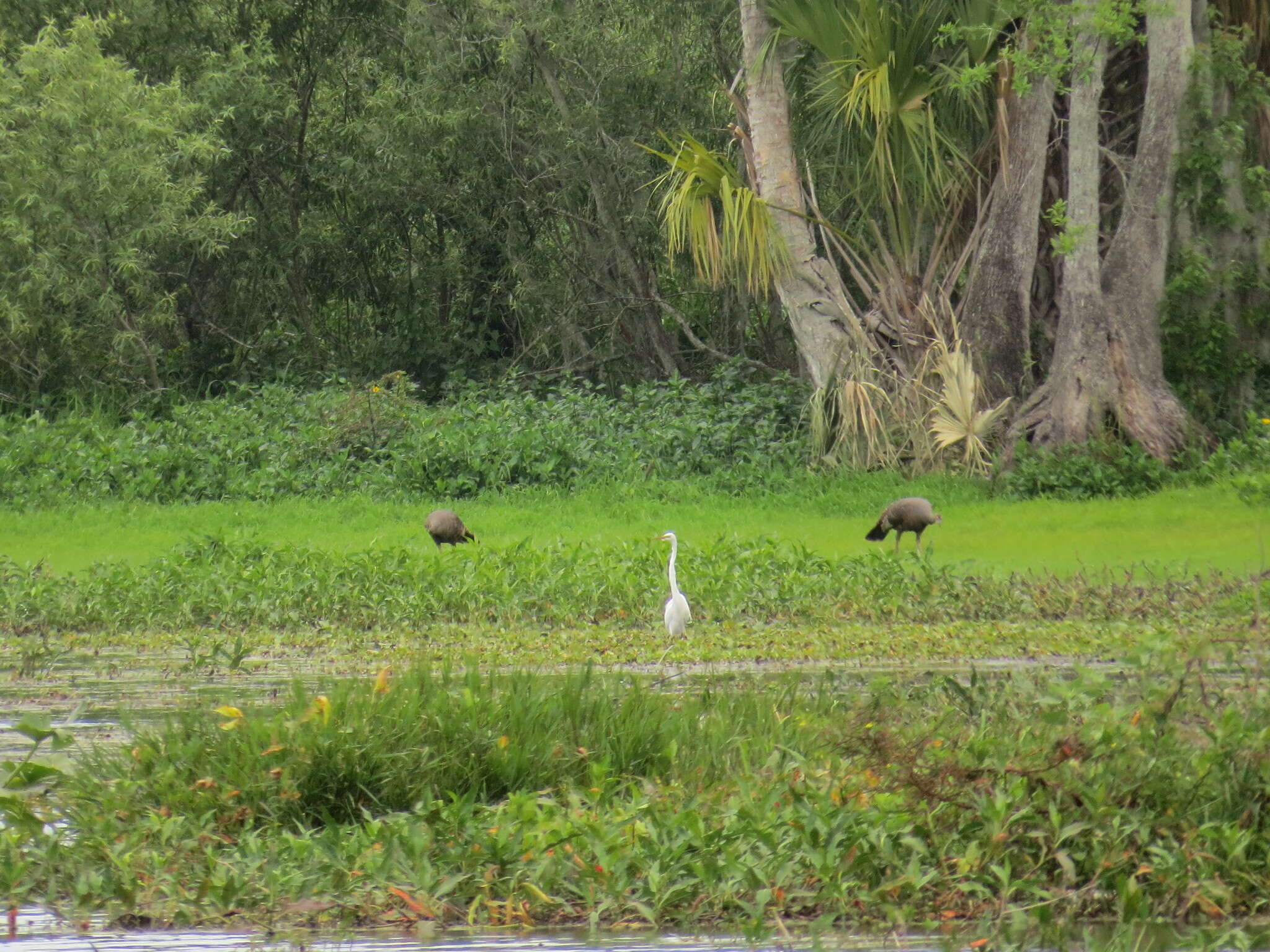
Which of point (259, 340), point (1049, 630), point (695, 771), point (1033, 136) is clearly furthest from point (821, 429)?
point (695, 771)

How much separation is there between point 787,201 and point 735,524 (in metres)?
5.08

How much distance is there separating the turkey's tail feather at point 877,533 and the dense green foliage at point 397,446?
332 cm

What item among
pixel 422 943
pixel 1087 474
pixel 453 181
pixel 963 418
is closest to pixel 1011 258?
pixel 963 418

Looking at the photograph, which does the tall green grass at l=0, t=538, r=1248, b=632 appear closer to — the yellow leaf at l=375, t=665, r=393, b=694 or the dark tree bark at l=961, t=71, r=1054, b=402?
the yellow leaf at l=375, t=665, r=393, b=694

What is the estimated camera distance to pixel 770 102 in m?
18.0

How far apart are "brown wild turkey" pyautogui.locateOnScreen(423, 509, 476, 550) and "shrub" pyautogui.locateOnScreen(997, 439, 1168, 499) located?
500cm

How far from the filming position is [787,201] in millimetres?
17922

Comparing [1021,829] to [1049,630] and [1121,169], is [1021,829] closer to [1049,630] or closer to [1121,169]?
[1049,630]

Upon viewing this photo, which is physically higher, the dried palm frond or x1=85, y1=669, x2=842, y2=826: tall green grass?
x1=85, y1=669, x2=842, y2=826: tall green grass

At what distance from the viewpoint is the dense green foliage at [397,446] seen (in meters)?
16.5

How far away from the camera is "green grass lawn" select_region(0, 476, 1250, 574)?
489 inches

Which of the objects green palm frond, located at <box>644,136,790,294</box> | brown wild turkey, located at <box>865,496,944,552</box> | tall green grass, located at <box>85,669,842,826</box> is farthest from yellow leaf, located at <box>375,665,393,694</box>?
green palm frond, located at <box>644,136,790,294</box>

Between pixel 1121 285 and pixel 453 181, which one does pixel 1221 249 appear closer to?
pixel 1121 285

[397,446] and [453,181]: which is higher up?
[453,181]
